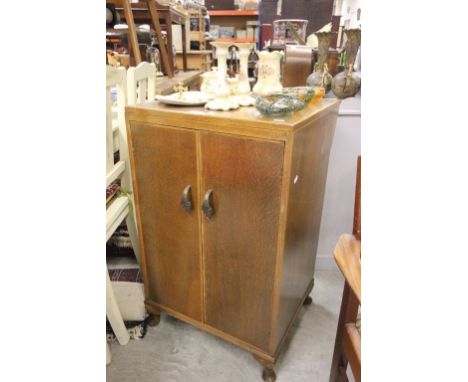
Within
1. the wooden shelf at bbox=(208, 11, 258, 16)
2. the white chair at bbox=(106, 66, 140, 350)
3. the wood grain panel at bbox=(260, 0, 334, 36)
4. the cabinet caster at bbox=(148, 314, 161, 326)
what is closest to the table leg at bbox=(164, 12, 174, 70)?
the wood grain panel at bbox=(260, 0, 334, 36)

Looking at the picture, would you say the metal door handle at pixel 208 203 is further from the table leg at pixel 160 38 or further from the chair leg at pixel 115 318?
the table leg at pixel 160 38

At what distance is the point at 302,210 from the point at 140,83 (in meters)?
0.86

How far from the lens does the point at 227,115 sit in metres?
0.94

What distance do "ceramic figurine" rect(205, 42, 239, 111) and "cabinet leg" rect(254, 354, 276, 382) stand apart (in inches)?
34.5

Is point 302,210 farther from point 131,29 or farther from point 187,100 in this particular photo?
point 131,29

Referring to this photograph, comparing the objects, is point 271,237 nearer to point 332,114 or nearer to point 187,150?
point 187,150

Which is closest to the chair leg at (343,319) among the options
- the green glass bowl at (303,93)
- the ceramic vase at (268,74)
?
the green glass bowl at (303,93)

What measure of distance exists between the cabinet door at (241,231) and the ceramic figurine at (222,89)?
0.43ft

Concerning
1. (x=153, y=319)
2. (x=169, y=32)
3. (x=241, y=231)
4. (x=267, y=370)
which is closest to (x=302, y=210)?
(x=241, y=231)

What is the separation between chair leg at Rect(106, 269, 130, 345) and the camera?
4.01ft

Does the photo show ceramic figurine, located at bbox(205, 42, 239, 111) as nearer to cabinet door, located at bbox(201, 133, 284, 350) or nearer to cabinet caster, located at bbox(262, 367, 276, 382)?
cabinet door, located at bbox(201, 133, 284, 350)

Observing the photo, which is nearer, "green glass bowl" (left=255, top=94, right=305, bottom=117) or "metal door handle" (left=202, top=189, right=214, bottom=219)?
"green glass bowl" (left=255, top=94, right=305, bottom=117)

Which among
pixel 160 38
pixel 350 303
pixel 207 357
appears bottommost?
pixel 207 357
